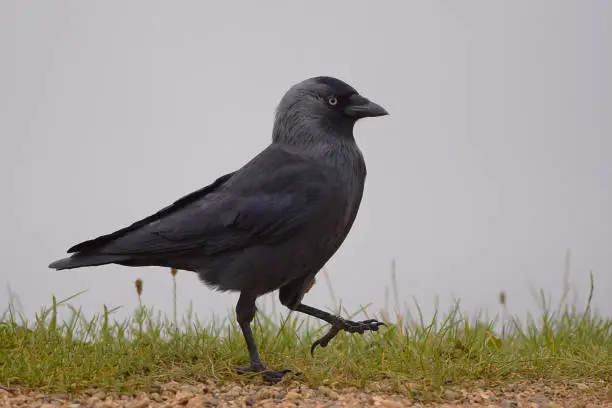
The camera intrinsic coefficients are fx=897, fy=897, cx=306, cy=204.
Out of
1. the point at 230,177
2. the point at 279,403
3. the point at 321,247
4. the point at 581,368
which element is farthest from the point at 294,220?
the point at 581,368

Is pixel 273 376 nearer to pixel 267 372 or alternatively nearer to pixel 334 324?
pixel 267 372

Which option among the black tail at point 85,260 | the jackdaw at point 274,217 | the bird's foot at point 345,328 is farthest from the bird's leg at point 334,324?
the black tail at point 85,260

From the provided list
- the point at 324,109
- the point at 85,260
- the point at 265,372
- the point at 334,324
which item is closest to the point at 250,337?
the point at 265,372

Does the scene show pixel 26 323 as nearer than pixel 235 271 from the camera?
No

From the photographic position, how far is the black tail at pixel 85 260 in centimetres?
579

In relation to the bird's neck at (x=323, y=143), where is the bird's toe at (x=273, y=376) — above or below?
below

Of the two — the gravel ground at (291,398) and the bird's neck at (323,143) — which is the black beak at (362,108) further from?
the gravel ground at (291,398)

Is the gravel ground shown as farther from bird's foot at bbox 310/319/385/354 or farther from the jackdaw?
bird's foot at bbox 310/319/385/354

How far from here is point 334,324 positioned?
6.16 meters

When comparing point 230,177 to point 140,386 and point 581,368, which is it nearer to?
point 140,386

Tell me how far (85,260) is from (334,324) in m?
1.73

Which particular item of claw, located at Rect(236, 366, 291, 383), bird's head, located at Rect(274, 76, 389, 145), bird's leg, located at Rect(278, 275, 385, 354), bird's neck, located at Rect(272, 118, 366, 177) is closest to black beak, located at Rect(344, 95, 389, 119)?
bird's head, located at Rect(274, 76, 389, 145)

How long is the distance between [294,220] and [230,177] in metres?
0.67

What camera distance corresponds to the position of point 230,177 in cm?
592
